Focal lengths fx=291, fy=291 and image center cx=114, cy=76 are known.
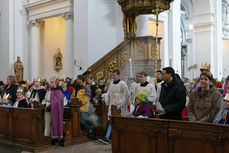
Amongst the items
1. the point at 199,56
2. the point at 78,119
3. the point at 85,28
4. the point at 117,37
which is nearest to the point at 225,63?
the point at 199,56

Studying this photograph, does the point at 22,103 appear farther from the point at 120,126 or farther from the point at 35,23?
the point at 35,23

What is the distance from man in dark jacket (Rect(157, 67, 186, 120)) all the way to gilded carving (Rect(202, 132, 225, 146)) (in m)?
0.91

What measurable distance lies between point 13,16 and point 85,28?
694 centimetres

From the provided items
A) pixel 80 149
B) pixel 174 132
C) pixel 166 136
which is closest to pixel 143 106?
pixel 166 136

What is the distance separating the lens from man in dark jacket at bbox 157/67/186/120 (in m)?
5.22

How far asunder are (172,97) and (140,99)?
0.75 meters

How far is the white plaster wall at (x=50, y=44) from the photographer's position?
823 inches

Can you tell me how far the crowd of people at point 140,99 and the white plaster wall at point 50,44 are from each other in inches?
390

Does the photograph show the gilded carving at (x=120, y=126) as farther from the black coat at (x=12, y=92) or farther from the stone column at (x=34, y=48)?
the stone column at (x=34, y=48)

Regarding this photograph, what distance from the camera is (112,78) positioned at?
13.3m

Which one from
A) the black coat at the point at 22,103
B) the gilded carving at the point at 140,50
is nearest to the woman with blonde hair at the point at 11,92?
the black coat at the point at 22,103

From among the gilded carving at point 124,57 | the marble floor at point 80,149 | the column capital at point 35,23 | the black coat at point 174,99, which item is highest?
the column capital at point 35,23

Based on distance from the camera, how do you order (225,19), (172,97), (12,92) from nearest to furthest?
(172,97) → (12,92) → (225,19)

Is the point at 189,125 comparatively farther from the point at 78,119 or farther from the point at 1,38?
the point at 1,38
